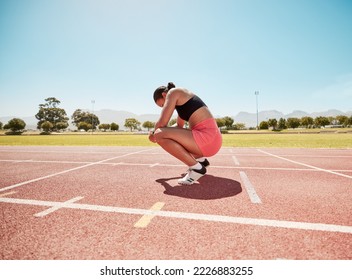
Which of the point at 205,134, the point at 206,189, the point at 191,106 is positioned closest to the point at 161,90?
the point at 191,106

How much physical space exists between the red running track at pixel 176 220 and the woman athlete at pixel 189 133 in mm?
483

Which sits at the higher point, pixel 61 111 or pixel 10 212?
pixel 61 111

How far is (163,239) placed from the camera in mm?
1925

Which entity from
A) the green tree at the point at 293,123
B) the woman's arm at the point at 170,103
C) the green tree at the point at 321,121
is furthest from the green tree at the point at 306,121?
the woman's arm at the point at 170,103

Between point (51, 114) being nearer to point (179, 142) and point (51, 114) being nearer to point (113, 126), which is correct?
point (113, 126)

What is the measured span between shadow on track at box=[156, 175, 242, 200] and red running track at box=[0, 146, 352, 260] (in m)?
0.02

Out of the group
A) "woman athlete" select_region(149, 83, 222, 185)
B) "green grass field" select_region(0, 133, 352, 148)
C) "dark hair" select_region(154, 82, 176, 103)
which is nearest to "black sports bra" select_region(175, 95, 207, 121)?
"woman athlete" select_region(149, 83, 222, 185)

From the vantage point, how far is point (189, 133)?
4.21 metres

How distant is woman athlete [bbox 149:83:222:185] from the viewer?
13.1ft

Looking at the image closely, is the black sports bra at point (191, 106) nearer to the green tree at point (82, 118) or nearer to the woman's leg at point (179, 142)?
the woman's leg at point (179, 142)

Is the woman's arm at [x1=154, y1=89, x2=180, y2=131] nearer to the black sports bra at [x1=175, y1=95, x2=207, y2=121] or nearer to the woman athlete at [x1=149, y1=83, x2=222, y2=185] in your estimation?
the woman athlete at [x1=149, y1=83, x2=222, y2=185]
